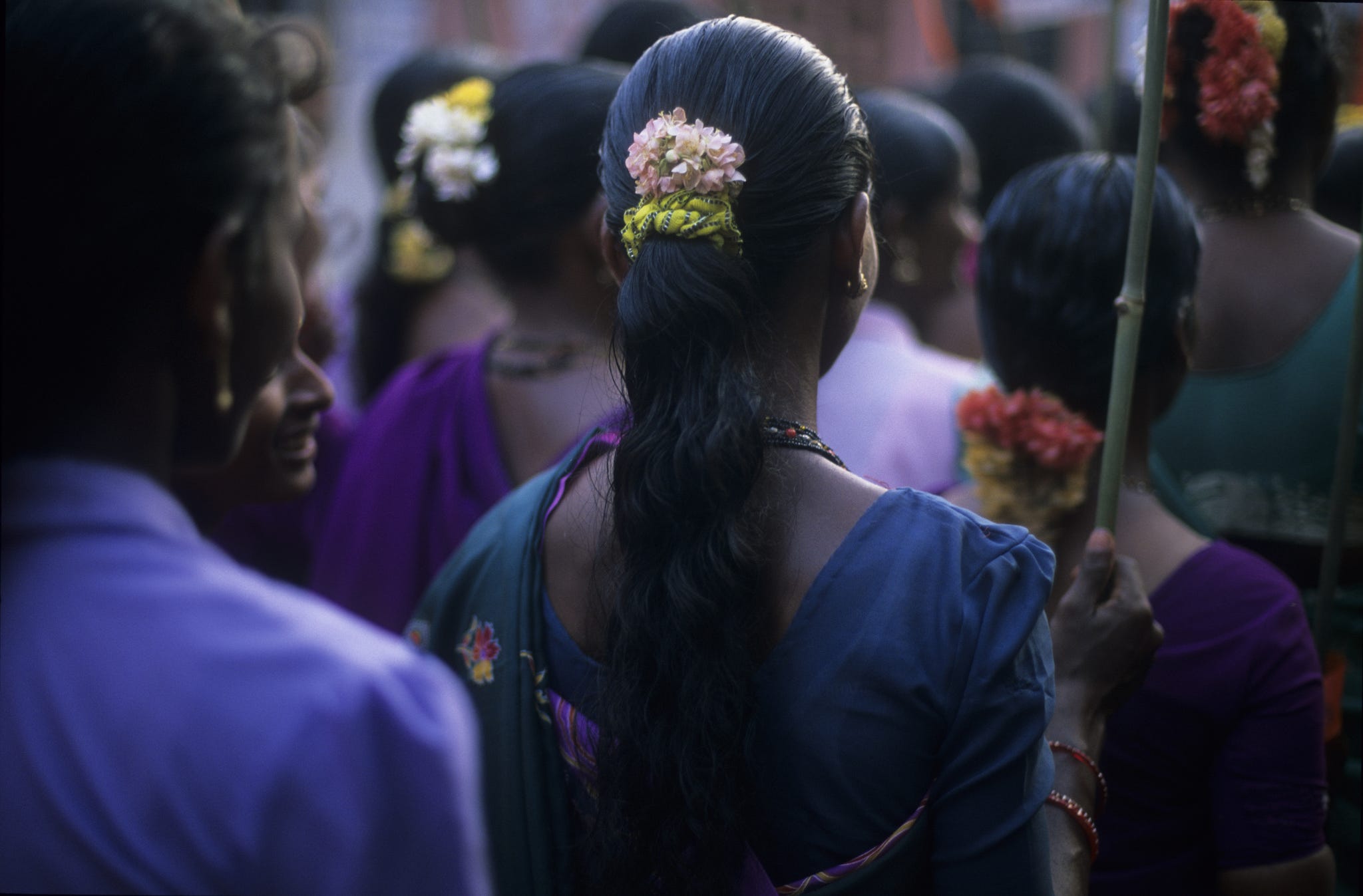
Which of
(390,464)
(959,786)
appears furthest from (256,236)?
(390,464)

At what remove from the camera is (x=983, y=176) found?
4.89 meters

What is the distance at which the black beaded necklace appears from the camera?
1.32 metres

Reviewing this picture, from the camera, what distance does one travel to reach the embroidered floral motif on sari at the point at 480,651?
1.52 meters

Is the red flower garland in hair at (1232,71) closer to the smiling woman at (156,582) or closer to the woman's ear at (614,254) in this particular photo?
the woman's ear at (614,254)

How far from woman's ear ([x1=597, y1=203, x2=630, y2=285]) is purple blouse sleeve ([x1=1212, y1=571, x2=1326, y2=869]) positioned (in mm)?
1035

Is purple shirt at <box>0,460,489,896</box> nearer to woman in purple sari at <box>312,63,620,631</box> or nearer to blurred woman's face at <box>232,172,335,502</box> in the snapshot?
blurred woman's face at <box>232,172,335,502</box>

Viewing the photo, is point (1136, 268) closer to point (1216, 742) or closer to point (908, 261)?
point (1216, 742)

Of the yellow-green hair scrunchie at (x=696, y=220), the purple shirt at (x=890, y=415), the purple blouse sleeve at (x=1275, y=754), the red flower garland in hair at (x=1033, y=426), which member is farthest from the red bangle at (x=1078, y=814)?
the purple shirt at (x=890, y=415)

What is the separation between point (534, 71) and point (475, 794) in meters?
2.05

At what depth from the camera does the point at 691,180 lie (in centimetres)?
127

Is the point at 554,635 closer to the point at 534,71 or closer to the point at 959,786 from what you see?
the point at 959,786

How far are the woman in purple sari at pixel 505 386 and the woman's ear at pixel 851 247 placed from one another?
1084 millimetres

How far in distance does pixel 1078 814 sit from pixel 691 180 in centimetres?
93

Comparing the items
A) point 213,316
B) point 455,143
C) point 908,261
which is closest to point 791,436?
point 213,316
